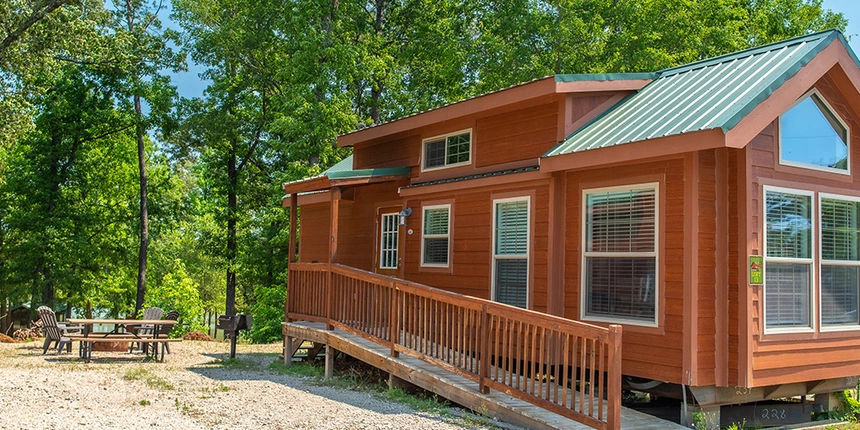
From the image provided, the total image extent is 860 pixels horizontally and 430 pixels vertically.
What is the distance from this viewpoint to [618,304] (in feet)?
28.8

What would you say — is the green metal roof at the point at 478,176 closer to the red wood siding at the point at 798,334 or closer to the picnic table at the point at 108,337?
the red wood siding at the point at 798,334

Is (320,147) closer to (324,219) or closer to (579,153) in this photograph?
(324,219)

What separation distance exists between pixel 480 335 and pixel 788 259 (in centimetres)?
365

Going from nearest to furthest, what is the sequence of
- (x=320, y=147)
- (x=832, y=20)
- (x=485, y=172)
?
(x=485, y=172) → (x=320, y=147) → (x=832, y=20)

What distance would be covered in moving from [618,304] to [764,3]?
2618cm

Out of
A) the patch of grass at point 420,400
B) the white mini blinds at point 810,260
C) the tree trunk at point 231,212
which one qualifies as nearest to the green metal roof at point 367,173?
the patch of grass at point 420,400

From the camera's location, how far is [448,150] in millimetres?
12406

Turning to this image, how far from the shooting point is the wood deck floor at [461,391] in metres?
7.57

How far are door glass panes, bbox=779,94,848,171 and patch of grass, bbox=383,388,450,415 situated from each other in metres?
4.99

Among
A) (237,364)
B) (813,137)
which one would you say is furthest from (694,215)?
(237,364)

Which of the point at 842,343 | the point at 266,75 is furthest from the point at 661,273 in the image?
the point at 266,75

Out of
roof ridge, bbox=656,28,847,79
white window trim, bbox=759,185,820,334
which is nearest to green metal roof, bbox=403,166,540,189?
roof ridge, bbox=656,28,847,79

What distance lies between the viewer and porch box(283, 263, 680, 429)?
7.27 metres

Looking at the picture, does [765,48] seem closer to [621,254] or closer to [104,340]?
[621,254]
